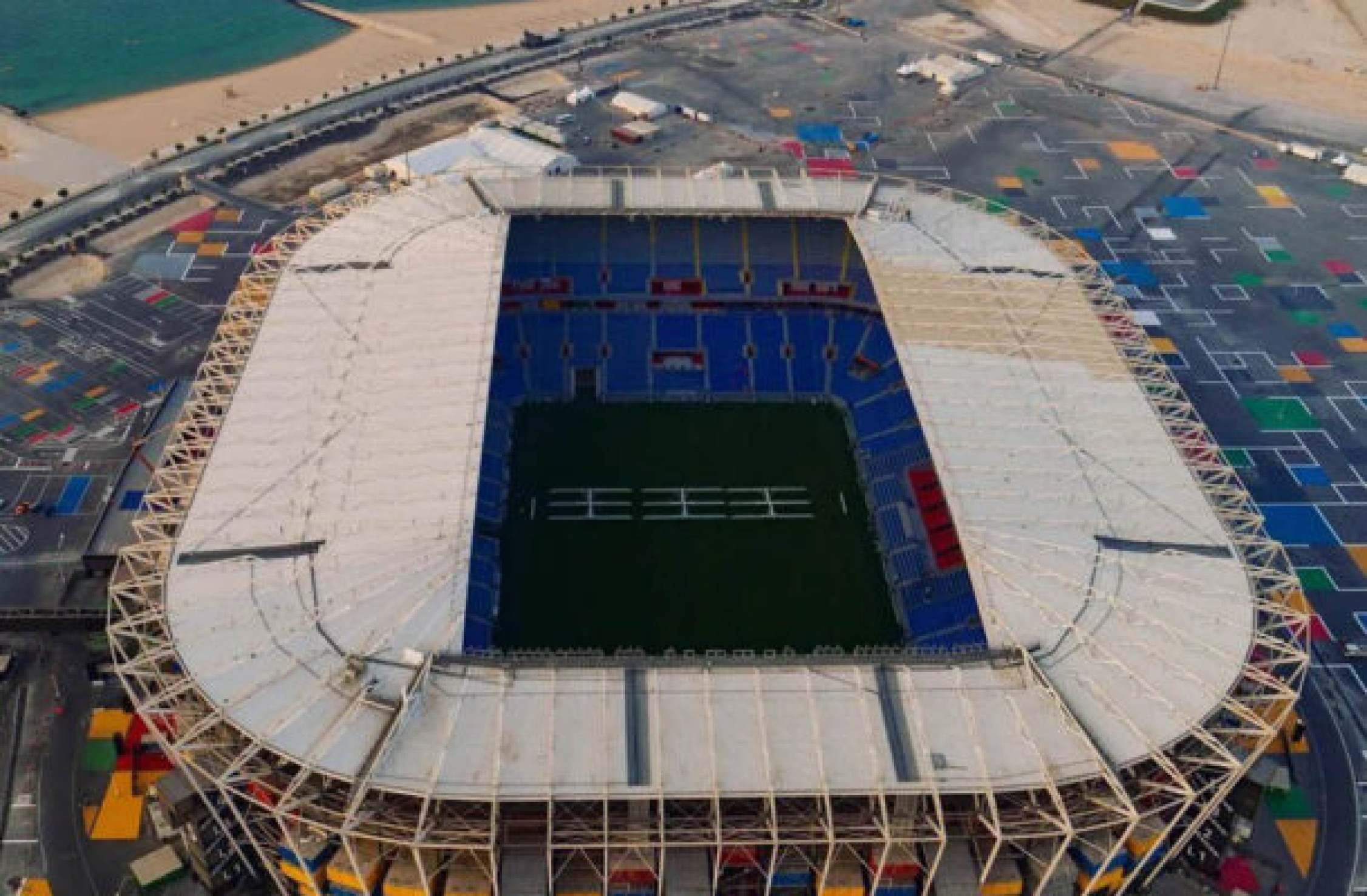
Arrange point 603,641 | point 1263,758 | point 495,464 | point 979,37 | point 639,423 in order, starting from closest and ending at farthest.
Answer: point 1263,758 < point 603,641 < point 495,464 < point 639,423 < point 979,37

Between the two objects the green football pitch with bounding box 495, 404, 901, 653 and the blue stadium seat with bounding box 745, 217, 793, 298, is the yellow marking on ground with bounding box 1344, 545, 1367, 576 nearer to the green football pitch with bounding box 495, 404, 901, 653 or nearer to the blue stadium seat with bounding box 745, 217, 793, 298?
the green football pitch with bounding box 495, 404, 901, 653

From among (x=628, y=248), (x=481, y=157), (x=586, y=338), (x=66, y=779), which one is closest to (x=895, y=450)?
(x=586, y=338)

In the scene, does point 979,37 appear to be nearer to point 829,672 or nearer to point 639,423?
point 639,423

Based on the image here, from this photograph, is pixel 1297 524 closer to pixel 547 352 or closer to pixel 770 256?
pixel 770 256

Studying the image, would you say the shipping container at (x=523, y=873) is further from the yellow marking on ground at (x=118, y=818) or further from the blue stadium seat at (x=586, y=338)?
the blue stadium seat at (x=586, y=338)

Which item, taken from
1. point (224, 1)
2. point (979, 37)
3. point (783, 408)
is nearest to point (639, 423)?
point (783, 408)

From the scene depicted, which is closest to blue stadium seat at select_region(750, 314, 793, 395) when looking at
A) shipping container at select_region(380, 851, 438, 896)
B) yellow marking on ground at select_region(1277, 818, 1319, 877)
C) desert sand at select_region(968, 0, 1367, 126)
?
yellow marking on ground at select_region(1277, 818, 1319, 877)
